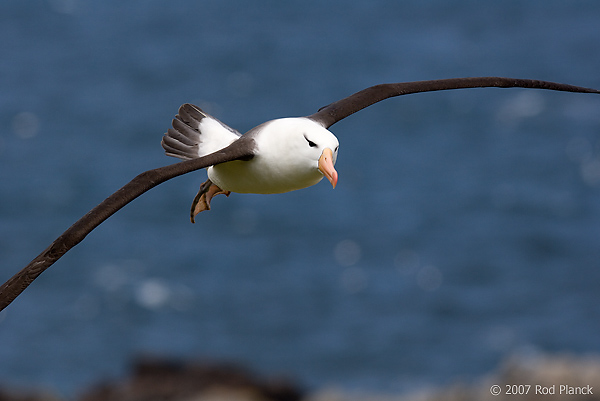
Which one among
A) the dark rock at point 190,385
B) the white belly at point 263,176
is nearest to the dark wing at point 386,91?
the white belly at point 263,176

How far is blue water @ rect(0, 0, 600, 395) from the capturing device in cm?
5962

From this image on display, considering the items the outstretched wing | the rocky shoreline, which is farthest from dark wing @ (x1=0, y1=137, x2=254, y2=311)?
the rocky shoreline

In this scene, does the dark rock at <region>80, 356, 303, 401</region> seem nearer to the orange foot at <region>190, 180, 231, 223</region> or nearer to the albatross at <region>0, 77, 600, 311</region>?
the orange foot at <region>190, 180, 231, 223</region>

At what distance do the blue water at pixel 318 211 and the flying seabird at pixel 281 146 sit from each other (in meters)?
39.9

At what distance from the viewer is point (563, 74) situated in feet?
282

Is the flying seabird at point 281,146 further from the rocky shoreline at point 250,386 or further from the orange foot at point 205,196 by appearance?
the rocky shoreline at point 250,386

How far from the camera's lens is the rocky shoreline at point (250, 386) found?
3638cm

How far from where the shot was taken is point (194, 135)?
52.1ft

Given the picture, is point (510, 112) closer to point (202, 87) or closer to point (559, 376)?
point (202, 87)

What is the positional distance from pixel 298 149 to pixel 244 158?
3.23 ft

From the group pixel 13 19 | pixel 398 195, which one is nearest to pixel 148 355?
pixel 398 195

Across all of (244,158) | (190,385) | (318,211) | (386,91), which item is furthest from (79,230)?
(318,211)

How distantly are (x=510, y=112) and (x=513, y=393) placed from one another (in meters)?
48.6

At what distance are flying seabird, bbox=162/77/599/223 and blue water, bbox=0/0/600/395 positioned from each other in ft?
131
